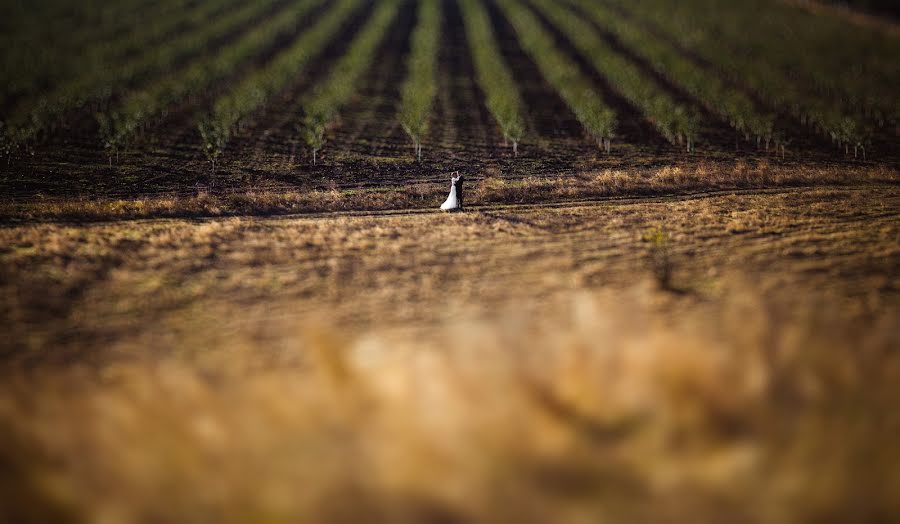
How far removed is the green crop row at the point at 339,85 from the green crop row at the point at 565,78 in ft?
37.1

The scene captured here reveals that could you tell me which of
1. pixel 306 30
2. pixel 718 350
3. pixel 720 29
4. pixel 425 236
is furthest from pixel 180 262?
pixel 720 29

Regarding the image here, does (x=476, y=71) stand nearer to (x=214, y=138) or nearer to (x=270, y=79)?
(x=270, y=79)

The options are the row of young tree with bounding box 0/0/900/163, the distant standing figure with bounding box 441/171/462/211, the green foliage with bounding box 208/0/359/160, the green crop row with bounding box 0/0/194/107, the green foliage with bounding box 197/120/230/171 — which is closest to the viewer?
the distant standing figure with bounding box 441/171/462/211

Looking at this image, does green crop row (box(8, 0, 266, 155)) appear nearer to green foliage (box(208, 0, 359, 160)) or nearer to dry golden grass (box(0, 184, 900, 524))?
green foliage (box(208, 0, 359, 160))

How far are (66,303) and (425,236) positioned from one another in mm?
8192

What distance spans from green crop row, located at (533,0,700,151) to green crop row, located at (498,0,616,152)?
1610 mm

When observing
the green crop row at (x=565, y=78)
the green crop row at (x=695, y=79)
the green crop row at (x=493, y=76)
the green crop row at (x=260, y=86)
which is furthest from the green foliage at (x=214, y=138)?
the green crop row at (x=695, y=79)

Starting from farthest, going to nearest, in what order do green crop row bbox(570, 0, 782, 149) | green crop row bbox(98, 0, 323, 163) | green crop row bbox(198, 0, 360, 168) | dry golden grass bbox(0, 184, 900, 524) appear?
green crop row bbox(570, 0, 782, 149) < green crop row bbox(98, 0, 323, 163) < green crop row bbox(198, 0, 360, 168) < dry golden grass bbox(0, 184, 900, 524)

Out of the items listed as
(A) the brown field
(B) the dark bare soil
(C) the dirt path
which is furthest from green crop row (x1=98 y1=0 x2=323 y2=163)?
(C) the dirt path

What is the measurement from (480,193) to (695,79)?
807 inches

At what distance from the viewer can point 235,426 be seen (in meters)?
9.18

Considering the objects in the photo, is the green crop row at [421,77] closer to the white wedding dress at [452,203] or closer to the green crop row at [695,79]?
the white wedding dress at [452,203]

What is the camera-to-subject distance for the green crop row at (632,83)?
25188mm

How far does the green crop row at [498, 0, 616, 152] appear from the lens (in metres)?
25.4
